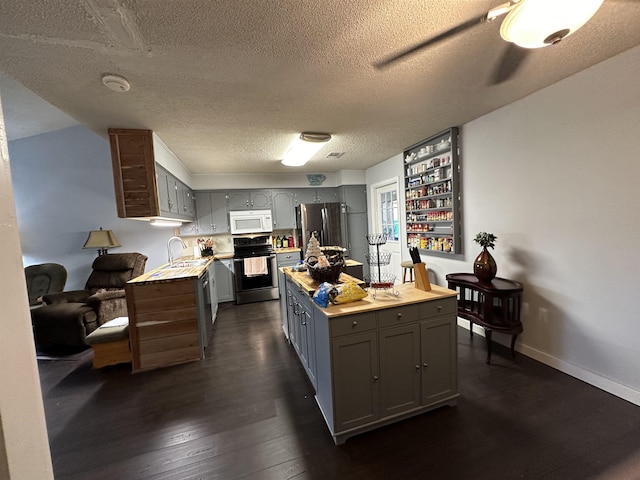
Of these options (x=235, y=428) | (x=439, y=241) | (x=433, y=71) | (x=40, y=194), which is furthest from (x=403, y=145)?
(x=40, y=194)

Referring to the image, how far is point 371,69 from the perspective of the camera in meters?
1.79

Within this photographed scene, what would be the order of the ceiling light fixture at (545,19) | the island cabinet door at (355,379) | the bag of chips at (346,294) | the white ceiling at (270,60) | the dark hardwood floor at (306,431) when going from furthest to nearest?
1. the bag of chips at (346,294)
2. the island cabinet door at (355,379)
3. the dark hardwood floor at (306,431)
4. the white ceiling at (270,60)
5. the ceiling light fixture at (545,19)

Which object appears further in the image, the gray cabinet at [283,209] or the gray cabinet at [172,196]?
the gray cabinet at [283,209]

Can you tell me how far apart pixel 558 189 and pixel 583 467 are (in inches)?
76.2

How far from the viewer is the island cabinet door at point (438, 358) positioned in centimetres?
180

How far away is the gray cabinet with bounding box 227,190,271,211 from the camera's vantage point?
4.99 meters

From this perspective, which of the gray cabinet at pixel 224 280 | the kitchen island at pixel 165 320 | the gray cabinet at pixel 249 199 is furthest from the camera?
the gray cabinet at pixel 249 199

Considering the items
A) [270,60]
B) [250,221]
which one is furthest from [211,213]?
[270,60]

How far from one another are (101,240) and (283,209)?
3.02m

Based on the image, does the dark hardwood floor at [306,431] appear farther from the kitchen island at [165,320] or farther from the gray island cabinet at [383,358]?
the kitchen island at [165,320]

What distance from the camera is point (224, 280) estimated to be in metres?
4.76

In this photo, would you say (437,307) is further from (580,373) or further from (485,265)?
(580,373)

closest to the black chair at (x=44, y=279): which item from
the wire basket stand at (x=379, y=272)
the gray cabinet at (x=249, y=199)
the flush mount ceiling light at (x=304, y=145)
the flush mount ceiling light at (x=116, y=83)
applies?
the gray cabinet at (x=249, y=199)

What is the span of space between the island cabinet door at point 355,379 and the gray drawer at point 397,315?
0.10 m
